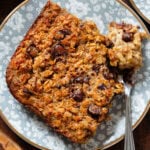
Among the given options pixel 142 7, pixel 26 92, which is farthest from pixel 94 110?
pixel 142 7

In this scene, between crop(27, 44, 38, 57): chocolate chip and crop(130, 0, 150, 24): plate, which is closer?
crop(27, 44, 38, 57): chocolate chip

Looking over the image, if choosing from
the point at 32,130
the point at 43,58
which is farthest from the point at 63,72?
the point at 32,130

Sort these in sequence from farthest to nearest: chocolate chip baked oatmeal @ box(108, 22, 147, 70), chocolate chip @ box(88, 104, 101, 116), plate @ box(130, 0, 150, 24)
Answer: plate @ box(130, 0, 150, 24) < chocolate chip baked oatmeal @ box(108, 22, 147, 70) < chocolate chip @ box(88, 104, 101, 116)

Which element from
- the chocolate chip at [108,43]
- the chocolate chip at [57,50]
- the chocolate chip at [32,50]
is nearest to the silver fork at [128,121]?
the chocolate chip at [108,43]

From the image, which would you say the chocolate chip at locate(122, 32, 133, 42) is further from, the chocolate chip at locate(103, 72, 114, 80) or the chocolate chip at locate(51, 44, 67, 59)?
the chocolate chip at locate(51, 44, 67, 59)

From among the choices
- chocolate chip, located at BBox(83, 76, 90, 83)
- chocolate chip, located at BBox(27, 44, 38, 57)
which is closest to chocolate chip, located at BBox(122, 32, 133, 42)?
chocolate chip, located at BBox(83, 76, 90, 83)
